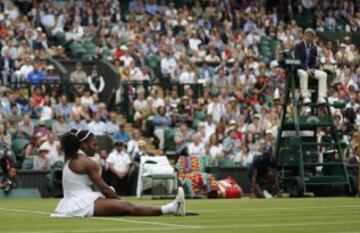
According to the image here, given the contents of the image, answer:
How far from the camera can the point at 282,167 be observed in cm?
2391

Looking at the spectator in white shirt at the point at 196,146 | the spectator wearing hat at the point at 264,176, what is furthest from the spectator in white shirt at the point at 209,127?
the spectator wearing hat at the point at 264,176

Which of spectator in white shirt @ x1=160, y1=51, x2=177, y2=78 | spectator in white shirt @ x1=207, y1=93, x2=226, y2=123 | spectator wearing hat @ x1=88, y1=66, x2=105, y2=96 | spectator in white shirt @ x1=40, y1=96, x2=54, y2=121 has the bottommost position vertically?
spectator in white shirt @ x1=40, y1=96, x2=54, y2=121

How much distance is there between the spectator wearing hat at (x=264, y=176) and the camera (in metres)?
23.5

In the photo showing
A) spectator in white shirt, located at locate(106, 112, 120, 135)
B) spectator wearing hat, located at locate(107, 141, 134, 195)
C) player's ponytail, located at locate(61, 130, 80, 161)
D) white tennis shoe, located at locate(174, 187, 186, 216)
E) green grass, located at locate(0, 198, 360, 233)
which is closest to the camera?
green grass, located at locate(0, 198, 360, 233)

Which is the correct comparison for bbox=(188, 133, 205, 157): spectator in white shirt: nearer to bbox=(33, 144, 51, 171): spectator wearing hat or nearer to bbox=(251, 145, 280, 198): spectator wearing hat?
bbox=(33, 144, 51, 171): spectator wearing hat

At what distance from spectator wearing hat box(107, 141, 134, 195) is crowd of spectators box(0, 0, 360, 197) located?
0.97 metres

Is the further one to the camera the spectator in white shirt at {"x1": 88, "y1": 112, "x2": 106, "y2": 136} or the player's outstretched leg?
the spectator in white shirt at {"x1": 88, "y1": 112, "x2": 106, "y2": 136}

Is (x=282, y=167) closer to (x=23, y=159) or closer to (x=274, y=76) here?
(x=23, y=159)

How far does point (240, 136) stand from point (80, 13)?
8352mm

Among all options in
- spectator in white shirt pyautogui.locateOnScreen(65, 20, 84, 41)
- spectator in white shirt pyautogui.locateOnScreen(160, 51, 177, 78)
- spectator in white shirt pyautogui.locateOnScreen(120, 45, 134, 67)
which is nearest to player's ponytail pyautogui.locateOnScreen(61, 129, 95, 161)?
spectator in white shirt pyautogui.locateOnScreen(120, 45, 134, 67)

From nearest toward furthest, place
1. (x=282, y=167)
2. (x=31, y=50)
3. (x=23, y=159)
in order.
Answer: (x=282, y=167) → (x=23, y=159) → (x=31, y=50)

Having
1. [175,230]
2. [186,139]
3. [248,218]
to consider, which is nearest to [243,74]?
[186,139]

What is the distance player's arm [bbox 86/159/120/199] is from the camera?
1389cm

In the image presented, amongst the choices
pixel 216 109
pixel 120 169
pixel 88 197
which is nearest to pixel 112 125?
pixel 120 169
